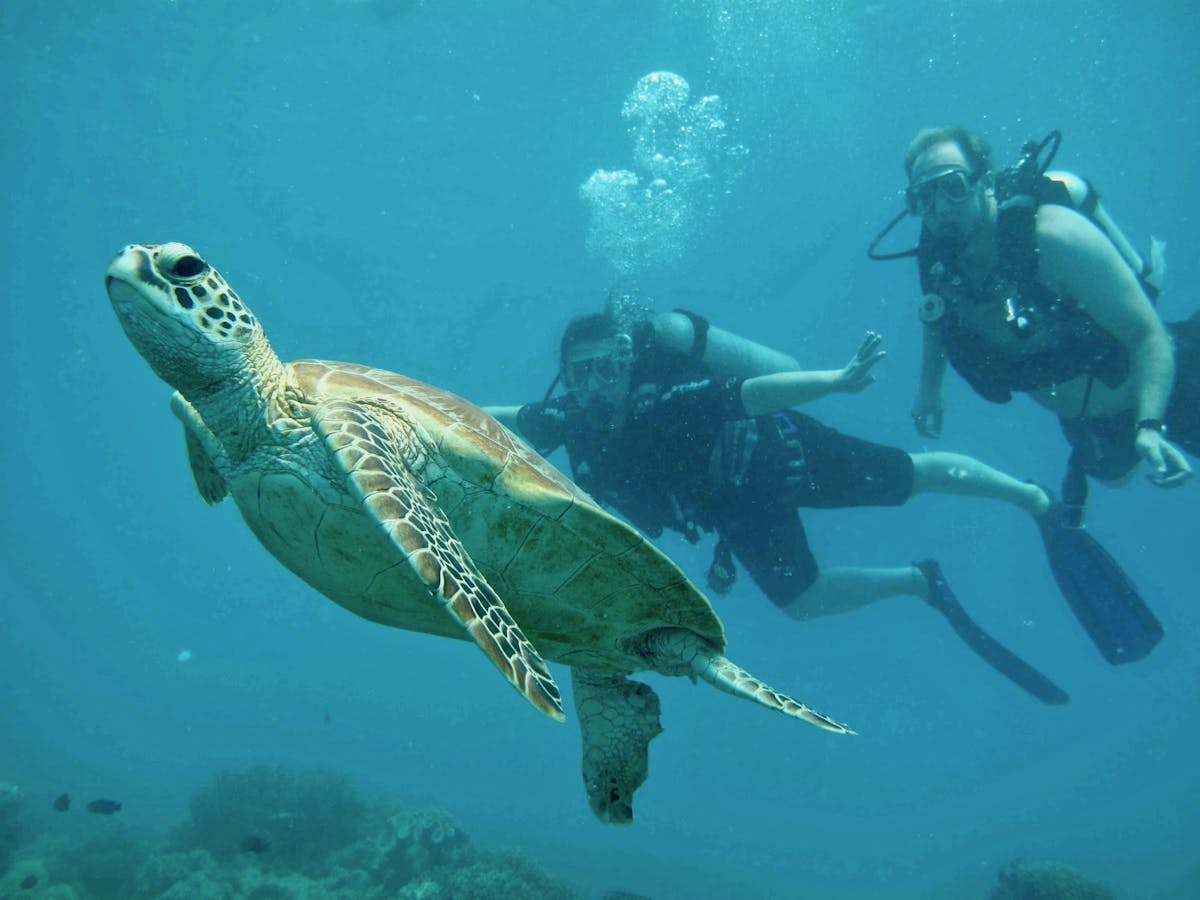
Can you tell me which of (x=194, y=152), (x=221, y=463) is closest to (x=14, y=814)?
(x=221, y=463)

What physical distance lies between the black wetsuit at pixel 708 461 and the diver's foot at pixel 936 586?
4.51ft

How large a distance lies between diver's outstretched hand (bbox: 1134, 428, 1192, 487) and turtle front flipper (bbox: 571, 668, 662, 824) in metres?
3.90

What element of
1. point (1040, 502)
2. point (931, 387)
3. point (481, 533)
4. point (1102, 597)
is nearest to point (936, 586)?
point (1040, 502)

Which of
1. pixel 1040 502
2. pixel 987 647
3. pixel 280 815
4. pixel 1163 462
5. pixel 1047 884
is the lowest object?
pixel 280 815

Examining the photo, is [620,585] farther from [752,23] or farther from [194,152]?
[194,152]

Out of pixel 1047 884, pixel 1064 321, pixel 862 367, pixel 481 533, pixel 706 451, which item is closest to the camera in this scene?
pixel 481 533

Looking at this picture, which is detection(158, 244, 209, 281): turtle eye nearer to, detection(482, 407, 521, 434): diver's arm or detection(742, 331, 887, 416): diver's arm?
detection(742, 331, 887, 416): diver's arm

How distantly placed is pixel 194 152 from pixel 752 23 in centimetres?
1993

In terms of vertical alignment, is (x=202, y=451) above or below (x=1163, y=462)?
below

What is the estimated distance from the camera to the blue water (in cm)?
1911

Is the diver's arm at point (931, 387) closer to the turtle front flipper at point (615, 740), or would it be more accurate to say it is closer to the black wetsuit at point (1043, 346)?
the black wetsuit at point (1043, 346)

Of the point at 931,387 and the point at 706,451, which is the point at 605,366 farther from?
the point at 931,387

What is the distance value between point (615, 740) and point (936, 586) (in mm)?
6169

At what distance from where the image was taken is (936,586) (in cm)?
788
